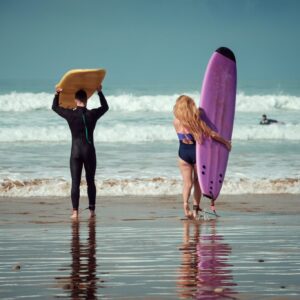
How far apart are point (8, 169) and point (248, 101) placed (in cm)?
3189

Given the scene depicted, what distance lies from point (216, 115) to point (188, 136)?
29.9 inches

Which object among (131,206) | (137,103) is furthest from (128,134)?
(137,103)

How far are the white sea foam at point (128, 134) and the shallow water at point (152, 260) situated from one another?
56.3ft

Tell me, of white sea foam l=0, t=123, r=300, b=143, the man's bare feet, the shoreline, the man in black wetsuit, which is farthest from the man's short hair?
white sea foam l=0, t=123, r=300, b=143

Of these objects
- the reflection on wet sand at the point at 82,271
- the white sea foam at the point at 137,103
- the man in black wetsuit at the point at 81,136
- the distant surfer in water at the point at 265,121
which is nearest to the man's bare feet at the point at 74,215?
the man in black wetsuit at the point at 81,136

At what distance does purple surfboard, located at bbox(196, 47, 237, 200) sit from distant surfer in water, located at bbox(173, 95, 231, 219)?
0.44 ft

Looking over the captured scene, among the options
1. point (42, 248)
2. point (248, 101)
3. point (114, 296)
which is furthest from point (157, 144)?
point (248, 101)

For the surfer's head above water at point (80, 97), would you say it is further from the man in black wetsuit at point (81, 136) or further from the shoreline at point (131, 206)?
the shoreline at point (131, 206)

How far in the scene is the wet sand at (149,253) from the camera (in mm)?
6039

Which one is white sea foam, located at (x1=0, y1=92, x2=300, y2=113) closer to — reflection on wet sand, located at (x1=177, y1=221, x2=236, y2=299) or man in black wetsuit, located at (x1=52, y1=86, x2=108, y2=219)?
man in black wetsuit, located at (x1=52, y1=86, x2=108, y2=219)

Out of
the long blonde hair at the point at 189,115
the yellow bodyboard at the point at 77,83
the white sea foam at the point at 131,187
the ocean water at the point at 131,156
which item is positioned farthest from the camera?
the ocean water at the point at 131,156

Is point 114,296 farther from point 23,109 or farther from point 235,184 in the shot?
point 23,109

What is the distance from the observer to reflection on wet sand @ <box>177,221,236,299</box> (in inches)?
232

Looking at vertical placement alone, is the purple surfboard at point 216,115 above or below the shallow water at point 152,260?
above
